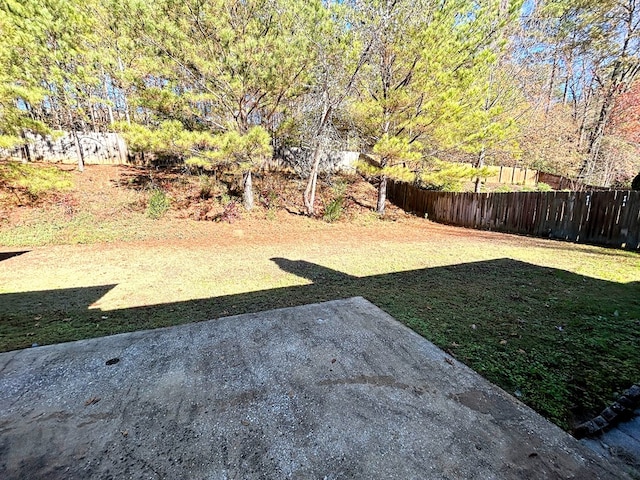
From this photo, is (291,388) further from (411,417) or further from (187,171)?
(187,171)

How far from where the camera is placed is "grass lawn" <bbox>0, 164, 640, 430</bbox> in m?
2.29

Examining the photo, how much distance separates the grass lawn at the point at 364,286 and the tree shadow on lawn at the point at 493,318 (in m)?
0.02

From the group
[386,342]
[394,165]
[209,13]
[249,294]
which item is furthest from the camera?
[394,165]

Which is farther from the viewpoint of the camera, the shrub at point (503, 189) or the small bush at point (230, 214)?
the shrub at point (503, 189)

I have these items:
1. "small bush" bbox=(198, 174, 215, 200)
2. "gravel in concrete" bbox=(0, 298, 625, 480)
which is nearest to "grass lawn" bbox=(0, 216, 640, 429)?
"gravel in concrete" bbox=(0, 298, 625, 480)

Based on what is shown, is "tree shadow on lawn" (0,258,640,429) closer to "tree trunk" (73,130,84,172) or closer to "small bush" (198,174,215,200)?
"small bush" (198,174,215,200)

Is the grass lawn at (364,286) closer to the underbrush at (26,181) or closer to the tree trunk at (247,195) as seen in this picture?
the underbrush at (26,181)

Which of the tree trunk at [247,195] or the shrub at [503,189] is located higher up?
the shrub at [503,189]

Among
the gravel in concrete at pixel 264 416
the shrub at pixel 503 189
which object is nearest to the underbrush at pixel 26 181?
the gravel in concrete at pixel 264 416

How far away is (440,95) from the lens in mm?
8133

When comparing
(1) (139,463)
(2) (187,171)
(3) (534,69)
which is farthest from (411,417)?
(3) (534,69)

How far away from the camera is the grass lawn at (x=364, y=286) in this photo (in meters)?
2.29

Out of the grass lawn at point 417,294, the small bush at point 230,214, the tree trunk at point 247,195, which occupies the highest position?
the tree trunk at point 247,195

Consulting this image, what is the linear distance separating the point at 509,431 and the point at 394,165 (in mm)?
9478
